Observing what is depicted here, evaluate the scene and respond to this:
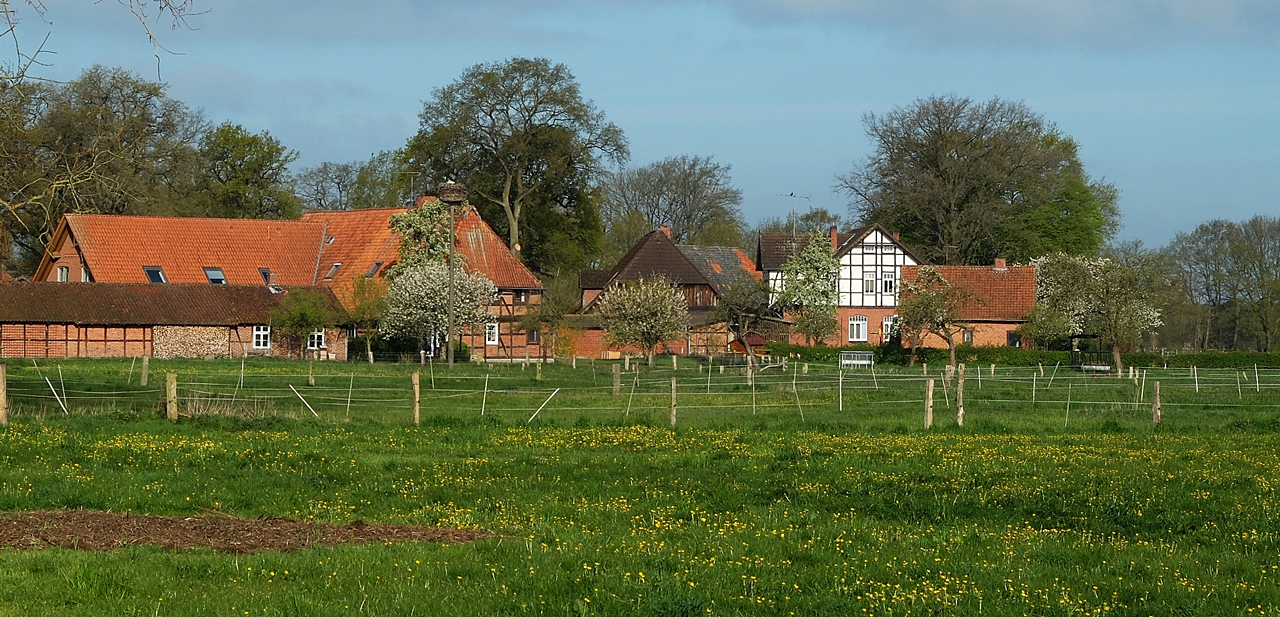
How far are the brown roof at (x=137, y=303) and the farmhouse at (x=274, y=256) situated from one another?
3.94m

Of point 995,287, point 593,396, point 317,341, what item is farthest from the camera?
point 995,287

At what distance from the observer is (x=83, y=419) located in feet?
75.2

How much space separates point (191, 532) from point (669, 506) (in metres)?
4.92

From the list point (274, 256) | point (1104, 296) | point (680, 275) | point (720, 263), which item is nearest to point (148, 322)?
point (274, 256)

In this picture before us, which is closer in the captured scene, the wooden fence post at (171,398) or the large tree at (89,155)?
the large tree at (89,155)

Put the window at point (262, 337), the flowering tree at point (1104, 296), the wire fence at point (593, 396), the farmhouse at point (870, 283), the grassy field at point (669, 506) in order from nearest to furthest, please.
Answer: the grassy field at point (669, 506) < the wire fence at point (593, 396) < the window at point (262, 337) < the flowering tree at point (1104, 296) < the farmhouse at point (870, 283)

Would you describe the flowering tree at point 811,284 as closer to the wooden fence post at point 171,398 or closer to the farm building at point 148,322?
the farm building at point 148,322

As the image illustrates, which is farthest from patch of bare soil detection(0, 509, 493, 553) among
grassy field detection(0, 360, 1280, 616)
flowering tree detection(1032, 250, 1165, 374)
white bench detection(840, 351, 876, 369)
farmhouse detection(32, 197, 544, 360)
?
farmhouse detection(32, 197, 544, 360)

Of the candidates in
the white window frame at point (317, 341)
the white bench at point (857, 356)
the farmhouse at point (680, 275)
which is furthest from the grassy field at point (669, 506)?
the farmhouse at point (680, 275)

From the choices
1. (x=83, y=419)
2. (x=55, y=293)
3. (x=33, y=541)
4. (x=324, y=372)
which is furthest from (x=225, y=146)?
(x=33, y=541)

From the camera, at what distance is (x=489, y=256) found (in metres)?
68.6

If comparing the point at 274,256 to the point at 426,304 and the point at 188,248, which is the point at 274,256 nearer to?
the point at 188,248

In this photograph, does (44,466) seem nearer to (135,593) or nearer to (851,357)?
(135,593)

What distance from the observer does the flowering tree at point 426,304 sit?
58.2 meters
